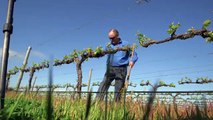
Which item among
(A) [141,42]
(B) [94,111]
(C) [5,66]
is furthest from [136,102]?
(A) [141,42]

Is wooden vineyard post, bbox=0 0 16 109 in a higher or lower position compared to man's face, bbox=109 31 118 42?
lower

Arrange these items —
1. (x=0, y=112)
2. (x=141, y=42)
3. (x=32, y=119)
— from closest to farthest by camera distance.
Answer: (x=0, y=112) → (x=32, y=119) → (x=141, y=42)

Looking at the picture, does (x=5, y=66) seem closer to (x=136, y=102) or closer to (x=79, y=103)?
(x=79, y=103)

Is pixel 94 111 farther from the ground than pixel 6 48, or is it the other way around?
→ pixel 6 48

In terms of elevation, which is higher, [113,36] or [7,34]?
[113,36]

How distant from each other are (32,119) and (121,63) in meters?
3.63

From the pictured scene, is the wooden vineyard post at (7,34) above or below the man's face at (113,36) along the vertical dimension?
below

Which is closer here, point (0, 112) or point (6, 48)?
point (0, 112)

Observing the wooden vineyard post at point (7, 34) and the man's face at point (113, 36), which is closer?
the wooden vineyard post at point (7, 34)

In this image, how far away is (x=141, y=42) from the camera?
30.7 feet

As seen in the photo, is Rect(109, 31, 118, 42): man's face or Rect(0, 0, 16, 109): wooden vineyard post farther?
Rect(109, 31, 118, 42): man's face

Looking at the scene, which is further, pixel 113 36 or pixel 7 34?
pixel 113 36

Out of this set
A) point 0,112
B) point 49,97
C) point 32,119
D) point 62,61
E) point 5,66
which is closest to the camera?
point 49,97

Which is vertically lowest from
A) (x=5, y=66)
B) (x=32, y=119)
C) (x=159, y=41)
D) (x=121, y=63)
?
(x=32, y=119)
